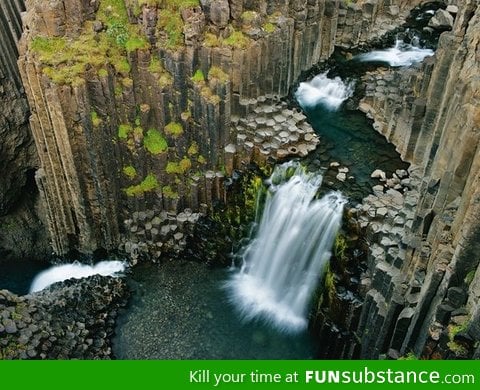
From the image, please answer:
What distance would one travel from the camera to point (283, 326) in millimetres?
19609

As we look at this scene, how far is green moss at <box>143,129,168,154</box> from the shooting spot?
21281mm

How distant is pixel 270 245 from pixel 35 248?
1083 centimetres

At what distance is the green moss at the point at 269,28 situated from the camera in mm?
21016

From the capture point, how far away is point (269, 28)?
2109 cm

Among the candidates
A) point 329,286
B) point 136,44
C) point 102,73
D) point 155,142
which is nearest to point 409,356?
point 329,286

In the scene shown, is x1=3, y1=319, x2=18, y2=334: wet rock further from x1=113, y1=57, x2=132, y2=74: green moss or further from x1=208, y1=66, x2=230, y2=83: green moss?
x1=208, y1=66, x2=230, y2=83: green moss

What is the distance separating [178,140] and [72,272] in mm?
7299

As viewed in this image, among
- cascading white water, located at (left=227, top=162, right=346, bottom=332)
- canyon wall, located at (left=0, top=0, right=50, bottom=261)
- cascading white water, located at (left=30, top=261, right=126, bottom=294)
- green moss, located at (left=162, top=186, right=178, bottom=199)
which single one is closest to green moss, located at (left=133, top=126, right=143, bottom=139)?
→ green moss, located at (left=162, top=186, right=178, bottom=199)

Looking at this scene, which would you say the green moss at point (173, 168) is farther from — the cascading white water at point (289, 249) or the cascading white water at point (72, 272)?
the cascading white water at point (72, 272)

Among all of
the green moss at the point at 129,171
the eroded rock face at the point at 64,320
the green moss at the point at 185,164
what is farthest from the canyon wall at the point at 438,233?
the green moss at the point at 129,171

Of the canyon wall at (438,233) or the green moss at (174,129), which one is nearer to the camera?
the canyon wall at (438,233)

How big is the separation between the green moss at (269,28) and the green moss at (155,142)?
5.78 metres

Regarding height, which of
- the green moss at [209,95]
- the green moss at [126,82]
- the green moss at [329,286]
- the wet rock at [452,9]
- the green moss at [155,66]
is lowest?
the green moss at [329,286]

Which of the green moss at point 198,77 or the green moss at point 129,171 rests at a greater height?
the green moss at point 198,77
